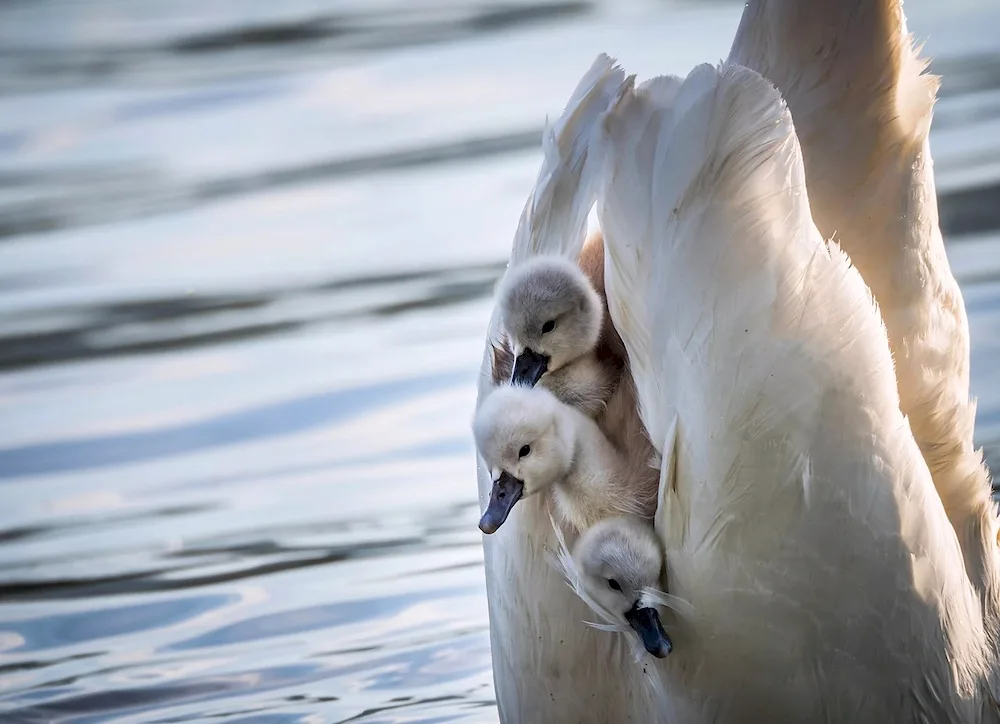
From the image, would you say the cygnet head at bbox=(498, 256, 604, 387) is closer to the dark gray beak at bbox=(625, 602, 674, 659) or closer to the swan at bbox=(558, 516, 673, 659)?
the swan at bbox=(558, 516, 673, 659)

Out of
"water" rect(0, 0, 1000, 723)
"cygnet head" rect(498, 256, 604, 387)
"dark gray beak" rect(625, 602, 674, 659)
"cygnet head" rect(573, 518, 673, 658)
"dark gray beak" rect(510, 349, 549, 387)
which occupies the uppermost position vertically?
"cygnet head" rect(498, 256, 604, 387)

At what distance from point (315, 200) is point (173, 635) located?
2.52 metres

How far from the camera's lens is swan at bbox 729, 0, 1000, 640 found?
10.4ft

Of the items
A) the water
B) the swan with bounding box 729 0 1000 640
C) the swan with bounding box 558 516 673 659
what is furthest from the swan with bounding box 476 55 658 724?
the water

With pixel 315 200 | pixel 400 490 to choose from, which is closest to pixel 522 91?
pixel 315 200

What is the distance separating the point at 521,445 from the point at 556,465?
0.20 feet

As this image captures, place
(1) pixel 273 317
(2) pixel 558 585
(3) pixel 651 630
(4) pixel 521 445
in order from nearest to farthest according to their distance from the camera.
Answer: (3) pixel 651 630, (4) pixel 521 445, (2) pixel 558 585, (1) pixel 273 317

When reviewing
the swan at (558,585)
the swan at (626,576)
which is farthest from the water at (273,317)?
the swan at (626,576)

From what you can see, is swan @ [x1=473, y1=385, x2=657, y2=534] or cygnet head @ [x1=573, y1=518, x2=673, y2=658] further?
swan @ [x1=473, y1=385, x2=657, y2=534]

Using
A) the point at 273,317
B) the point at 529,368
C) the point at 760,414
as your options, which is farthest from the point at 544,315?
the point at 273,317

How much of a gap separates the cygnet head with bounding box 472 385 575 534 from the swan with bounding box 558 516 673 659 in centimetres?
12

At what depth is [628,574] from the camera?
8.89 feet

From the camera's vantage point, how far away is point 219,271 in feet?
20.4

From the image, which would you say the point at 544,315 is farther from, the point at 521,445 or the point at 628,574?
the point at 628,574
